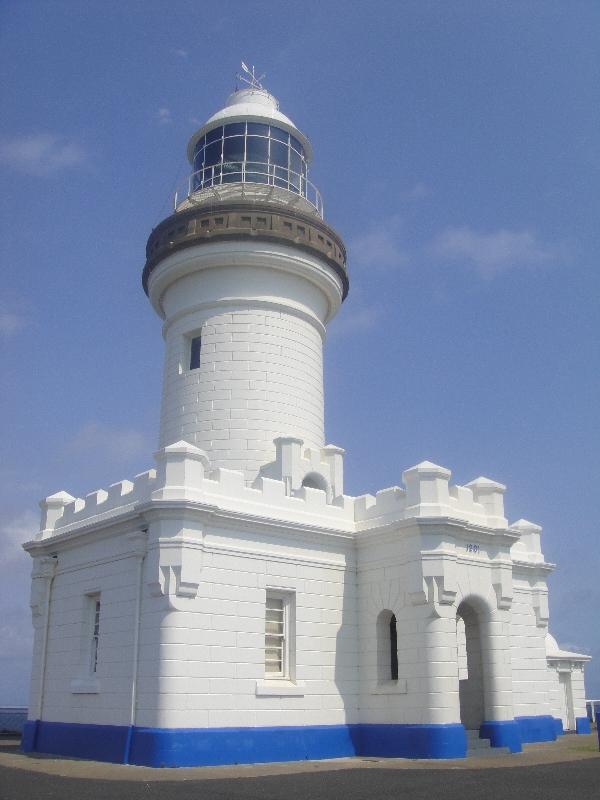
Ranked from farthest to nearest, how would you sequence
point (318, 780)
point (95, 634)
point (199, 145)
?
point (199, 145), point (95, 634), point (318, 780)

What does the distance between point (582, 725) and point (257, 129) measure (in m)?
20.0

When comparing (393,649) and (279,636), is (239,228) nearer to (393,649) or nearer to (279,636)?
(279,636)

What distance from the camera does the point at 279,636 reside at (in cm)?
1678

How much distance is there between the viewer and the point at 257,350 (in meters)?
20.7

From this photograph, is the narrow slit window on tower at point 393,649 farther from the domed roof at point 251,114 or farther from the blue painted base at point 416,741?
the domed roof at point 251,114

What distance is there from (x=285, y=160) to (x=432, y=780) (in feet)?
54.3

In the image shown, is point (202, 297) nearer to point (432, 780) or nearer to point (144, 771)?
point (144, 771)

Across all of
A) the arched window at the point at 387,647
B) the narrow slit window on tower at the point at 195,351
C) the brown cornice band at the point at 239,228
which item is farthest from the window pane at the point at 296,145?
the arched window at the point at 387,647

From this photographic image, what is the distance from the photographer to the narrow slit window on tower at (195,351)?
21.2 meters

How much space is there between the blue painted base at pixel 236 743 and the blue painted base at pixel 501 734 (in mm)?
1290

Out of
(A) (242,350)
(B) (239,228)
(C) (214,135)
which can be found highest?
(C) (214,135)

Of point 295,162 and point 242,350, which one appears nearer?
point 242,350

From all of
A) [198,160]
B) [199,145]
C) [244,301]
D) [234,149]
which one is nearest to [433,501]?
[244,301]

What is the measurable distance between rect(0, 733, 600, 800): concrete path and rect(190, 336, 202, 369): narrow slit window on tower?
971cm
